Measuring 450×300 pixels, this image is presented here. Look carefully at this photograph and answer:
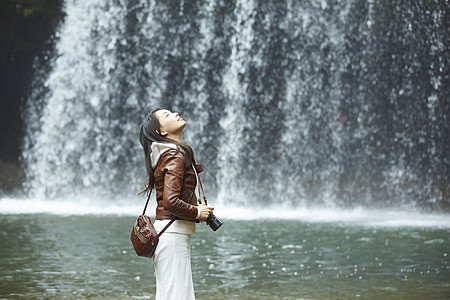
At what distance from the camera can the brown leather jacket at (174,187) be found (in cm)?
301

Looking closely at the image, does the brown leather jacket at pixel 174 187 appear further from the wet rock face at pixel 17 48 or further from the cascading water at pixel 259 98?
the wet rock face at pixel 17 48

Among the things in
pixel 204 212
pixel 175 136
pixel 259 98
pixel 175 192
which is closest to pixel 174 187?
pixel 175 192

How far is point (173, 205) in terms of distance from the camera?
2994 millimetres

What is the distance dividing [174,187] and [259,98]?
38.5 feet

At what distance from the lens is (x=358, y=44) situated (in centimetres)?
1458

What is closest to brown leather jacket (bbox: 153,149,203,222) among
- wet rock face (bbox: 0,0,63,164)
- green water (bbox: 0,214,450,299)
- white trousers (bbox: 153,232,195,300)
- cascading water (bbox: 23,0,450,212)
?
white trousers (bbox: 153,232,195,300)

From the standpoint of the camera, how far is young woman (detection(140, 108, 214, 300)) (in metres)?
3.02

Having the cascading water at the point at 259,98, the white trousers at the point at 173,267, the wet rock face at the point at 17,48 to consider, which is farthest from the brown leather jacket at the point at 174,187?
the wet rock face at the point at 17,48

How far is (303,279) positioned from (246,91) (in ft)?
31.1

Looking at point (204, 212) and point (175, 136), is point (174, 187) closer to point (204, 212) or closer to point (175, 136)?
point (204, 212)

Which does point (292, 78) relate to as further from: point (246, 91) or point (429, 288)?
point (429, 288)

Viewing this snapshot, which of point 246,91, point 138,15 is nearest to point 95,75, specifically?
point 138,15

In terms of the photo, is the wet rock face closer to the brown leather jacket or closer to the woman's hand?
the brown leather jacket

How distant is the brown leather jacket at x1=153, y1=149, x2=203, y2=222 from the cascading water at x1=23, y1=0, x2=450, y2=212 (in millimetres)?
11045
